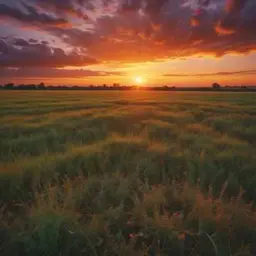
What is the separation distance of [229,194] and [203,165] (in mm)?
857

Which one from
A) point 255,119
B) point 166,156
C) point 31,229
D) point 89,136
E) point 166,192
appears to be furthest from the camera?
point 255,119

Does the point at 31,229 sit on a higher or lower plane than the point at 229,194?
higher

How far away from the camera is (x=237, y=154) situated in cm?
442

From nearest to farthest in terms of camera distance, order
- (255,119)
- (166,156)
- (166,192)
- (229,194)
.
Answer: (166,192)
(229,194)
(166,156)
(255,119)

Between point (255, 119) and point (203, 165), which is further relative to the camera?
point (255, 119)

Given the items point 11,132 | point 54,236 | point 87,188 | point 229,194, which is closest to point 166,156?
point 229,194

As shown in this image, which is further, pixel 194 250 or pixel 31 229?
pixel 31 229

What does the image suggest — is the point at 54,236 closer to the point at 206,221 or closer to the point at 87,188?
the point at 87,188

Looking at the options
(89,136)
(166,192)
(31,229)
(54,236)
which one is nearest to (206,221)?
(166,192)

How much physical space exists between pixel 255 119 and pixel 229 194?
9230mm

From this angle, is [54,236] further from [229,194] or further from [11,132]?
A: [11,132]

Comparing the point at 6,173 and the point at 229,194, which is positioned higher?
the point at 6,173

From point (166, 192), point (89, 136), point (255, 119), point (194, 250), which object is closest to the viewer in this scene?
point (194, 250)

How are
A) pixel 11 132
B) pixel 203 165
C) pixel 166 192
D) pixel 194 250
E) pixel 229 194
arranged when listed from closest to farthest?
pixel 194 250, pixel 166 192, pixel 229 194, pixel 203 165, pixel 11 132
